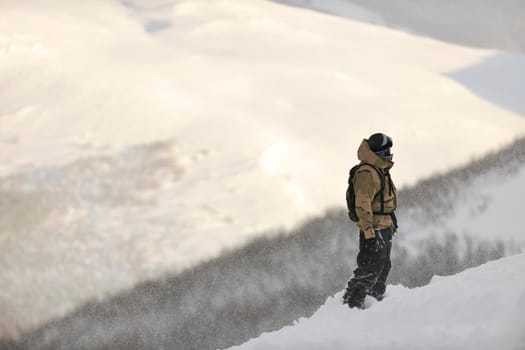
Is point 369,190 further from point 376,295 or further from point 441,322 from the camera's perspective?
point 441,322

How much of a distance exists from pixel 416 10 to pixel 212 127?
738cm

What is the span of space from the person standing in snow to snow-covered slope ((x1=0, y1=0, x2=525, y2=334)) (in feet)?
3.87

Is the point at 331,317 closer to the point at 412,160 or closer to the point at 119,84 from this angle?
the point at 412,160

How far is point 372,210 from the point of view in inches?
150

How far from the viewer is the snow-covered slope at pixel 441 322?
2588 millimetres

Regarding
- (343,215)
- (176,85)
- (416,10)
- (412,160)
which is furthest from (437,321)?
(416,10)

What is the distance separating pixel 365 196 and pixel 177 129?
8.24 ft

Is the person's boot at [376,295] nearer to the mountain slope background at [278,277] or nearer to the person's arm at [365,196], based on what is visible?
the person's arm at [365,196]

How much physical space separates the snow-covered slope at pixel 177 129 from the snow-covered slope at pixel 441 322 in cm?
176

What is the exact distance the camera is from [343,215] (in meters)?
5.24

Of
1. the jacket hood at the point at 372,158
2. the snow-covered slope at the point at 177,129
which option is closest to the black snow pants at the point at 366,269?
the jacket hood at the point at 372,158

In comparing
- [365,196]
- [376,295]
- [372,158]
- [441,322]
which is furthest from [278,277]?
[441,322]

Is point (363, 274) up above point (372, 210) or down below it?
below

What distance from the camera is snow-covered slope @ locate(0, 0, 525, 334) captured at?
4711 millimetres
